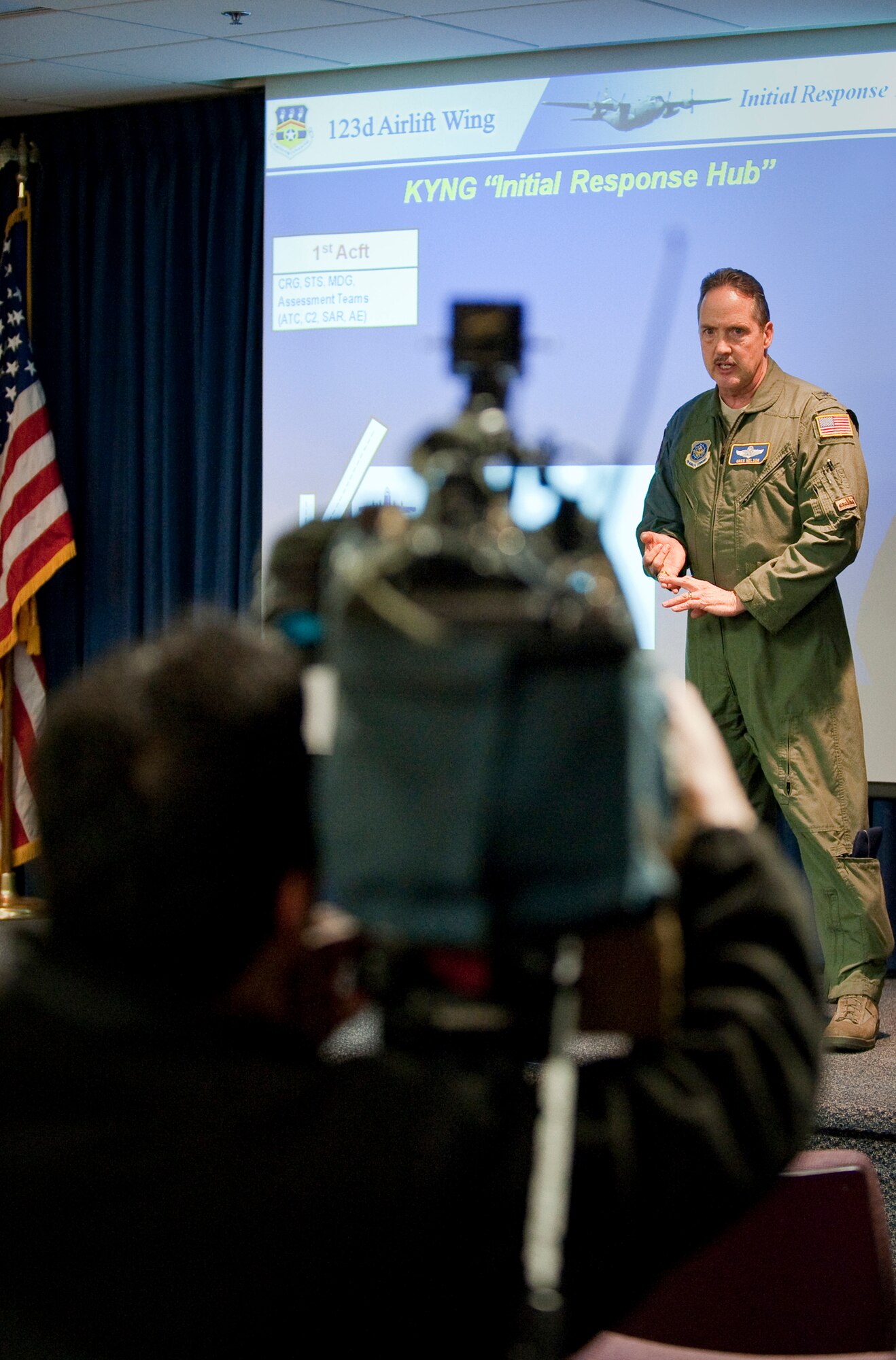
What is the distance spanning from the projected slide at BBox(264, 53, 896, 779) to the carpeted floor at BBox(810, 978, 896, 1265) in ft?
3.45

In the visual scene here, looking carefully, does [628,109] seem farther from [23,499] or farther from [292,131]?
[23,499]

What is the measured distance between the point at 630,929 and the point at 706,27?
10.8 ft

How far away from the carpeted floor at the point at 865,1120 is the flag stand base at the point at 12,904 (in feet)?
7.99

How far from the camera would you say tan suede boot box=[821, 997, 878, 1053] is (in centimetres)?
279

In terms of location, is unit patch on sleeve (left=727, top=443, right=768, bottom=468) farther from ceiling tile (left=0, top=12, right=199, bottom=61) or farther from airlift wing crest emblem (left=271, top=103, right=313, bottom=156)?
ceiling tile (left=0, top=12, right=199, bottom=61)

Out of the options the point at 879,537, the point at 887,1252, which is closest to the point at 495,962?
the point at 887,1252

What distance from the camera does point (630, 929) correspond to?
2.13 ft

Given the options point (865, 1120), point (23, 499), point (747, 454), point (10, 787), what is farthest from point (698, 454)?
point (10, 787)

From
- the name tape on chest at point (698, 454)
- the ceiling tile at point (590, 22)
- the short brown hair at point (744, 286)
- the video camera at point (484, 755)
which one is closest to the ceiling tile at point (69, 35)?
the ceiling tile at point (590, 22)

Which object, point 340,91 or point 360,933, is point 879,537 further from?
point 360,933

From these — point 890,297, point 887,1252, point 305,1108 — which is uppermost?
point 890,297

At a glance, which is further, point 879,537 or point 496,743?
point 879,537

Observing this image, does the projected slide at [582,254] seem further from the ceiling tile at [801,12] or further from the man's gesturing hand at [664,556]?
the man's gesturing hand at [664,556]

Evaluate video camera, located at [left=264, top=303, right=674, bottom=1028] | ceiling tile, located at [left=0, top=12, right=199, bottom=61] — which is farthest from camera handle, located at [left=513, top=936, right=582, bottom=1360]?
ceiling tile, located at [left=0, top=12, right=199, bottom=61]
